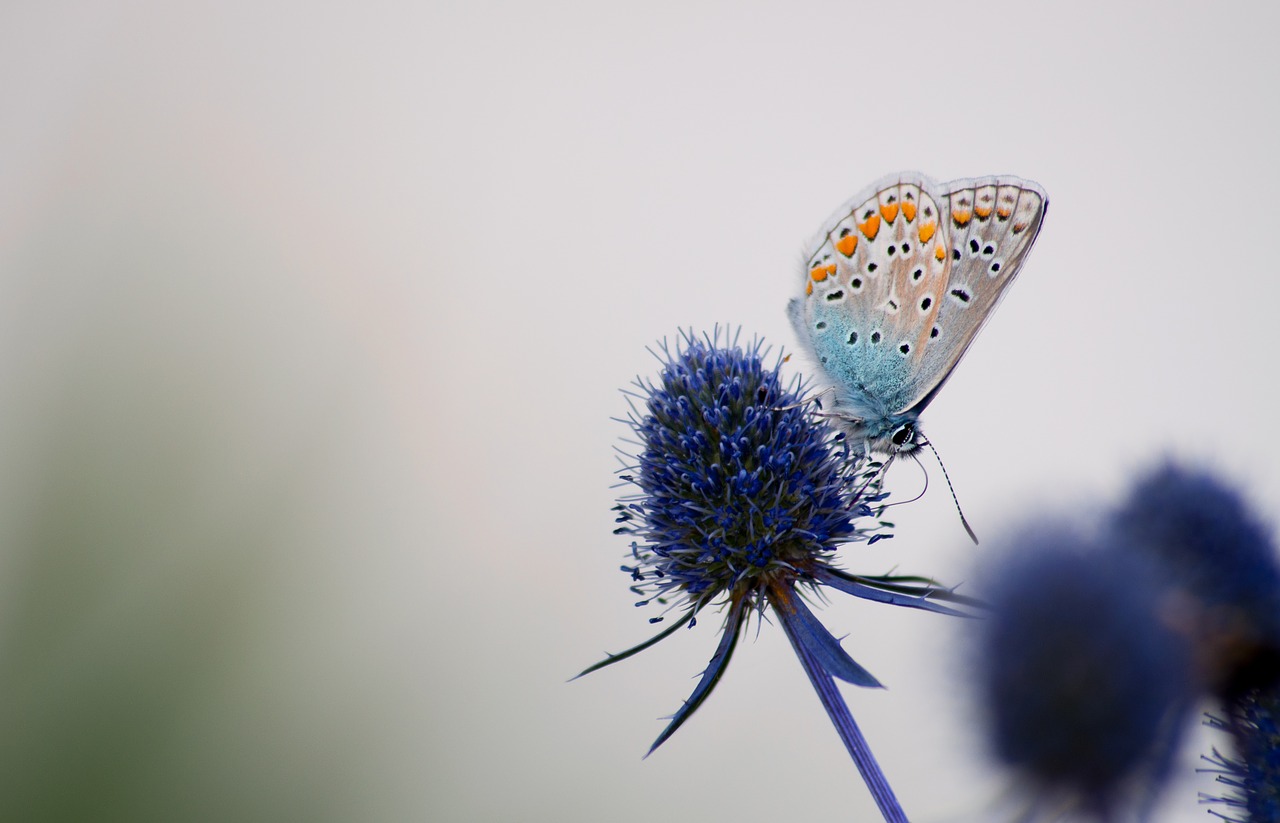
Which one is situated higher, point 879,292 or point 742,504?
point 879,292

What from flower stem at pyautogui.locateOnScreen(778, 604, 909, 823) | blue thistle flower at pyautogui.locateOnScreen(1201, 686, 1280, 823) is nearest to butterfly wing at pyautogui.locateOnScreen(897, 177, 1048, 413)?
flower stem at pyautogui.locateOnScreen(778, 604, 909, 823)

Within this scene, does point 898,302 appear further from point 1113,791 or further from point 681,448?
point 1113,791

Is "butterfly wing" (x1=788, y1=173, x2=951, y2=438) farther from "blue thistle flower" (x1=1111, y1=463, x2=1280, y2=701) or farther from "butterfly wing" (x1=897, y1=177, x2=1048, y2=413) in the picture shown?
"blue thistle flower" (x1=1111, y1=463, x2=1280, y2=701)

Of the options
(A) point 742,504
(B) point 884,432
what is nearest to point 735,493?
(A) point 742,504

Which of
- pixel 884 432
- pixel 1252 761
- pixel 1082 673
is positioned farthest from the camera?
pixel 884 432

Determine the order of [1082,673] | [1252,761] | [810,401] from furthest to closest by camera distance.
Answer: [810,401] → [1082,673] → [1252,761]

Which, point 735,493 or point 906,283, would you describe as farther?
point 906,283

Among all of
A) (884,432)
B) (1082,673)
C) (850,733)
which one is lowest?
(850,733)

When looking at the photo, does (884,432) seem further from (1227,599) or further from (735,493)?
(1227,599)
